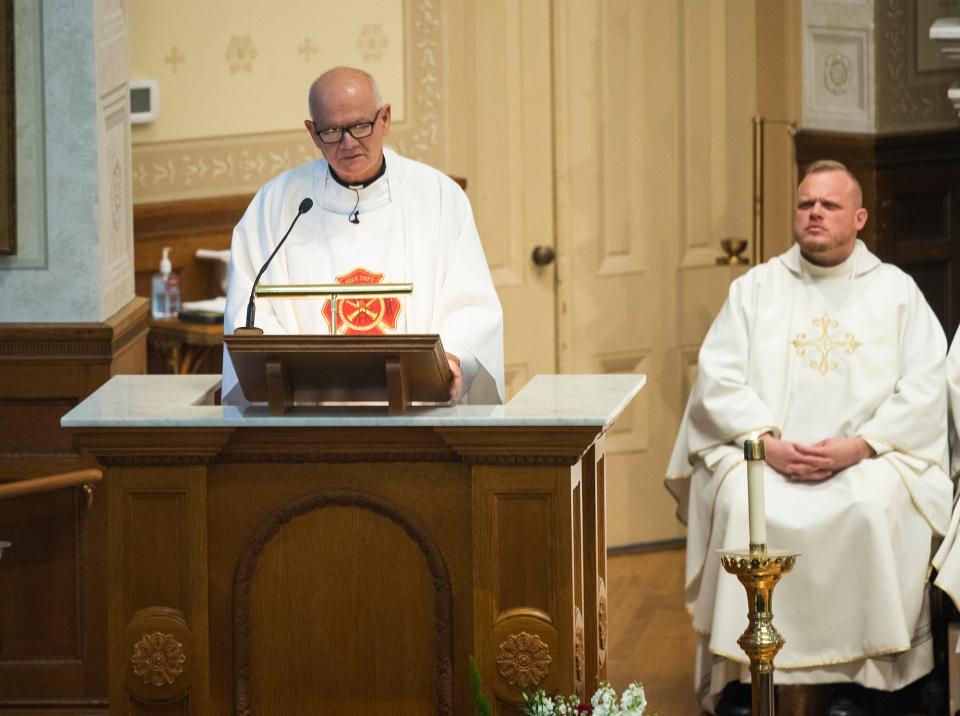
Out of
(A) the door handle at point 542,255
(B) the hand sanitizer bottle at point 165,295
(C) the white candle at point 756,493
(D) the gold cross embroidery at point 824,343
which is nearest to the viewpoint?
(C) the white candle at point 756,493

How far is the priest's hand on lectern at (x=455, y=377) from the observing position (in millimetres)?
3623

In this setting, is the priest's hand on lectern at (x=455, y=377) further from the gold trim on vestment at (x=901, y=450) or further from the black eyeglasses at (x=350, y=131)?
the gold trim on vestment at (x=901, y=450)

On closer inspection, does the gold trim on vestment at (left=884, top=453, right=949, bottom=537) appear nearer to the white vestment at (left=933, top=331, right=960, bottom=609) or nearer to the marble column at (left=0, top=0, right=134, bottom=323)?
the white vestment at (left=933, top=331, right=960, bottom=609)

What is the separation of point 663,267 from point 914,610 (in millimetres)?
2365

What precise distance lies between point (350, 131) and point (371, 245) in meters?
0.31

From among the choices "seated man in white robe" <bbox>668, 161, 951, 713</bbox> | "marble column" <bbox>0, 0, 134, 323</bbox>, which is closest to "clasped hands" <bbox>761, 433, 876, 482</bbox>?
"seated man in white robe" <bbox>668, 161, 951, 713</bbox>

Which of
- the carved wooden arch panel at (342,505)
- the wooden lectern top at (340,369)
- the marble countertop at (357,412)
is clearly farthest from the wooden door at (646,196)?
the carved wooden arch panel at (342,505)

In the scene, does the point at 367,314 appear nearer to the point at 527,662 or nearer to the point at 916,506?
the point at 527,662

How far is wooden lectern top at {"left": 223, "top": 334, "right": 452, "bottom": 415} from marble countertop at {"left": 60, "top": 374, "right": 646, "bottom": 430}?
0.03 m

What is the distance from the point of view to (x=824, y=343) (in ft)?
17.6

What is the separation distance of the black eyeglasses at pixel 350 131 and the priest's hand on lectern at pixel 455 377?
590 millimetres

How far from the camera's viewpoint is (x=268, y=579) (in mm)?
3479

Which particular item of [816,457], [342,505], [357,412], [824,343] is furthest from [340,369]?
[824,343]

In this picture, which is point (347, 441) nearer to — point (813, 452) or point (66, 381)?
point (66, 381)
